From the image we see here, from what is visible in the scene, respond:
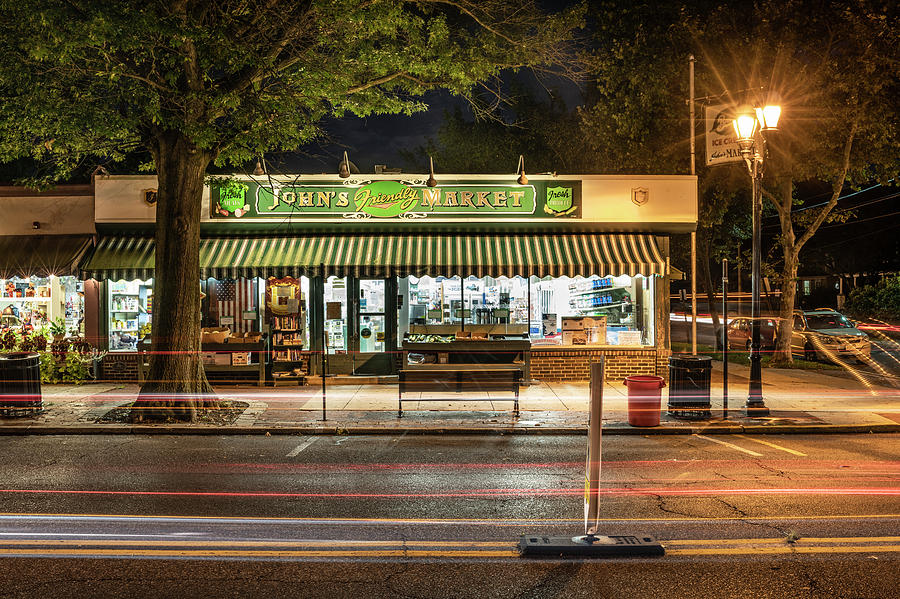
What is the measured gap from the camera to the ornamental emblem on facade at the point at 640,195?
16.9 metres

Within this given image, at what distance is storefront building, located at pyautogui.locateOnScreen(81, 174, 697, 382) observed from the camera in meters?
16.6

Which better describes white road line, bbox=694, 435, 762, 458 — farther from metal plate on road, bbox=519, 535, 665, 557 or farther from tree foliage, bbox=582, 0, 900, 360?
tree foliage, bbox=582, 0, 900, 360

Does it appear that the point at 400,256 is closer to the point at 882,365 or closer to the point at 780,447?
the point at 780,447

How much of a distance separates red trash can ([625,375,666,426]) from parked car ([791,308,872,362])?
12.2 m

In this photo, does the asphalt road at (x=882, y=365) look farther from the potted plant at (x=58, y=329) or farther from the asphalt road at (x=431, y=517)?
the potted plant at (x=58, y=329)

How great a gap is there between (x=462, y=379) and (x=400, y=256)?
16.0ft

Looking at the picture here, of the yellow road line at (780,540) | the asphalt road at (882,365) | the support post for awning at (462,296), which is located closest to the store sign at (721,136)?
the support post for awning at (462,296)

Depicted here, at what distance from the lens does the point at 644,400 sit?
11.4 meters

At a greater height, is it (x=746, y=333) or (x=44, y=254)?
(x=44, y=254)

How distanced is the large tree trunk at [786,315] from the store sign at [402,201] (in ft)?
29.5

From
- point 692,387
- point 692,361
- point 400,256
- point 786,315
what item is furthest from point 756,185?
point 786,315

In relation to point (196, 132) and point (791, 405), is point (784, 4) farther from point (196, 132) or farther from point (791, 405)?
point (196, 132)

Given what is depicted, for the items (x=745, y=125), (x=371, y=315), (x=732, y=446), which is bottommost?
(x=732, y=446)

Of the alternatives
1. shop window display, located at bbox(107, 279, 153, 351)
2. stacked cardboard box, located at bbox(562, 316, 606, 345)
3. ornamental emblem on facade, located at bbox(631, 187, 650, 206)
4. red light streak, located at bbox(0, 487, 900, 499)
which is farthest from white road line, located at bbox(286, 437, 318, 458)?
ornamental emblem on facade, located at bbox(631, 187, 650, 206)
